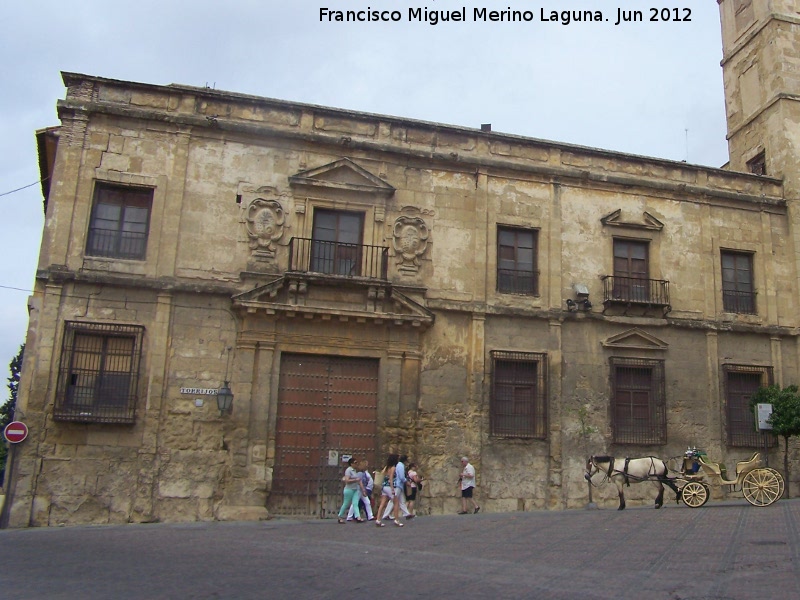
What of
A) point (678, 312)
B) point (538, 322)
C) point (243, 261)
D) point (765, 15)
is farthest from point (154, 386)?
point (765, 15)

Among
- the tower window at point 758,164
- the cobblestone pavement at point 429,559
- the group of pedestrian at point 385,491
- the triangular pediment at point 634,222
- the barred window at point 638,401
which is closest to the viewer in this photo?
the cobblestone pavement at point 429,559

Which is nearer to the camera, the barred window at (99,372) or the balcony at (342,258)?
the barred window at (99,372)

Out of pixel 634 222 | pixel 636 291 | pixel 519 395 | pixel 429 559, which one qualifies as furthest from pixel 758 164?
pixel 429 559

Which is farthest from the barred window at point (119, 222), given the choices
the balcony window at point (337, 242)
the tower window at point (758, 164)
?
the tower window at point (758, 164)

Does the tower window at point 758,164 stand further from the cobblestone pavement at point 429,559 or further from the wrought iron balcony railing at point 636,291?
the cobblestone pavement at point 429,559

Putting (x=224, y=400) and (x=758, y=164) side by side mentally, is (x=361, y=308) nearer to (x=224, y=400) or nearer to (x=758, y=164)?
(x=224, y=400)

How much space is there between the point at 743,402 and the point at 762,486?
13.0ft

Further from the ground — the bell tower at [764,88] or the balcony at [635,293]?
the bell tower at [764,88]

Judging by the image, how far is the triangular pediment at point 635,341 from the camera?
1770 centimetres

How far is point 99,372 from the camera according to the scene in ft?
49.5

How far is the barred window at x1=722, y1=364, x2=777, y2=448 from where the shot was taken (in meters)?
18.0

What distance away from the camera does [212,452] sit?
1528cm

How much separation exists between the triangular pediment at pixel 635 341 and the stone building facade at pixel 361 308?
52 millimetres

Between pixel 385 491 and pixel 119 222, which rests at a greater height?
pixel 119 222
